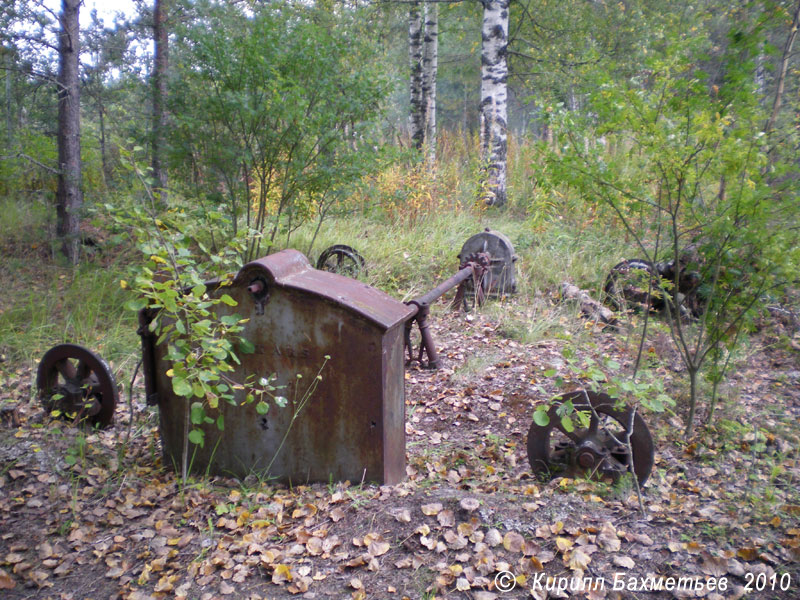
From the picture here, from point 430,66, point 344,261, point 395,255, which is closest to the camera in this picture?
point 344,261

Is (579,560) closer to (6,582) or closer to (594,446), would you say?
(594,446)

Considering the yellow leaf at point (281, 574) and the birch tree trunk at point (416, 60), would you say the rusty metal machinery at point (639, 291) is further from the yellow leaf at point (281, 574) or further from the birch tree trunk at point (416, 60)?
the birch tree trunk at point (416, 60)

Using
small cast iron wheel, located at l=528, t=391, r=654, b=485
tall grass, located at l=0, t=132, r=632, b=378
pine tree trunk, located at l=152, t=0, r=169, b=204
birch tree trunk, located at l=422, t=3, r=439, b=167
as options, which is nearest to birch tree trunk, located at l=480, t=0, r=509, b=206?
tall grass, located at l=0, t=132, r=632, b=378

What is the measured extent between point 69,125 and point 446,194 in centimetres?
604

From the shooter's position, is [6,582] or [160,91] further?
[160,91]

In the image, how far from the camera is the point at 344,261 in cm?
772

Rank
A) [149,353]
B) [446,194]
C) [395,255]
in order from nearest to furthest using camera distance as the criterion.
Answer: [149,353] < [395,255] < [446,194]

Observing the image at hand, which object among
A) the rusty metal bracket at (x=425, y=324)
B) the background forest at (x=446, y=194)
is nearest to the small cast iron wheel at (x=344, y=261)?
the background forest at (x=446, y=194)

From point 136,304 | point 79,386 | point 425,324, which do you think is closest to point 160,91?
point 79,386

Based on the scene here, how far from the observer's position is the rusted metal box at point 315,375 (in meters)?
3.05

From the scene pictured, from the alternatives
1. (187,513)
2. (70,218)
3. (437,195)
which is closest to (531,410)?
(187,513)

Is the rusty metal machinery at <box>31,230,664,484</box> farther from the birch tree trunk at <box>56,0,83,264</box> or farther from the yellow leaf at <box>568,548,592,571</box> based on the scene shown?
the birch tree trunk at <box>56,0,83,264</box>

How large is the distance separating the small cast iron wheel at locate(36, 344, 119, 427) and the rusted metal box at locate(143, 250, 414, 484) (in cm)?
102

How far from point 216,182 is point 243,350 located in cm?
443
